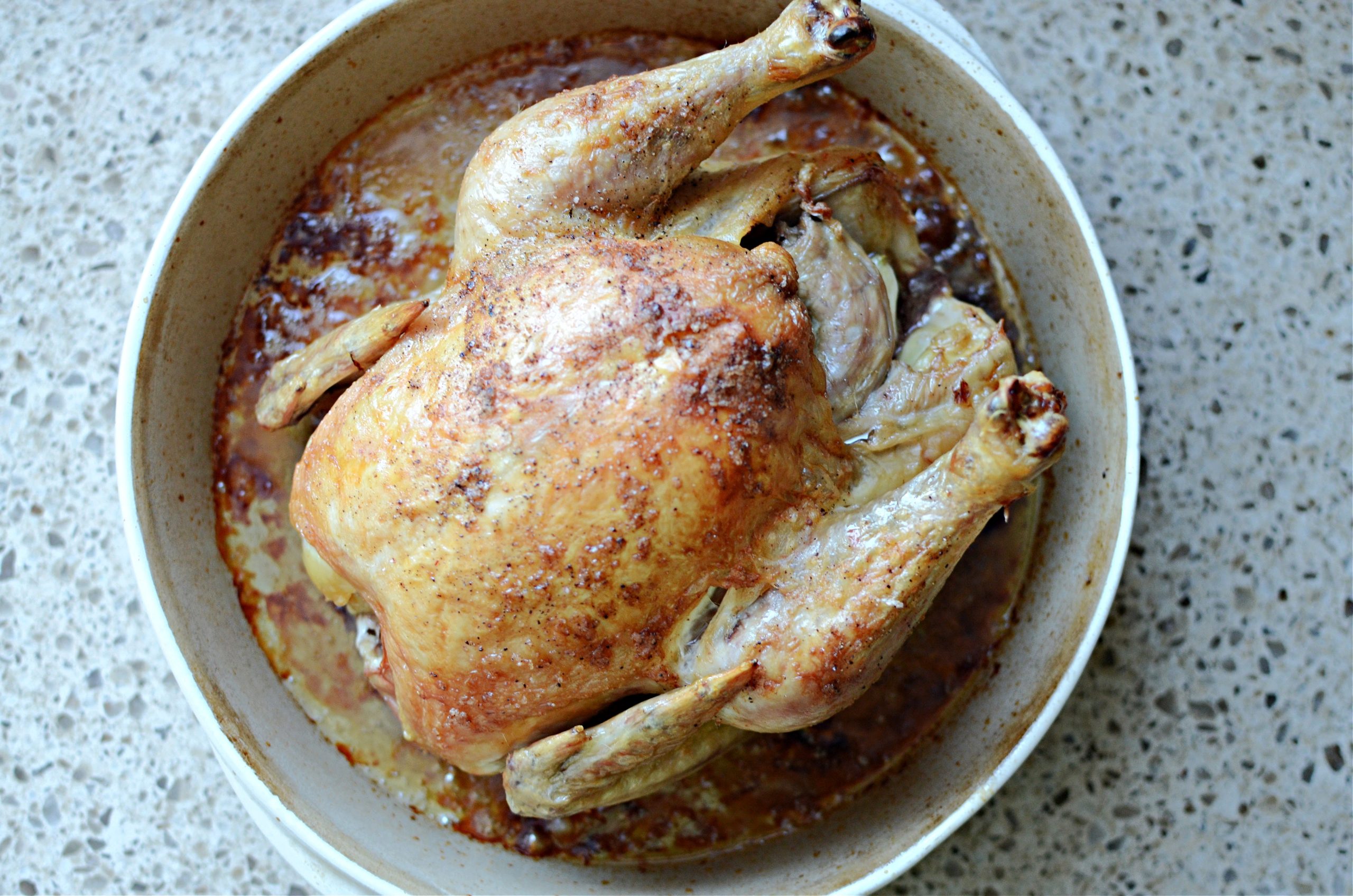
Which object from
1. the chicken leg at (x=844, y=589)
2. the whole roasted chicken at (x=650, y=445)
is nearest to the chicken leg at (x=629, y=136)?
the whole roasted chicken at (x=650, y=445)

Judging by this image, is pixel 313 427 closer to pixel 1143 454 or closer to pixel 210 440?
pixel 210 440

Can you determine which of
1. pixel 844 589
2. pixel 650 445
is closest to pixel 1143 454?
pixel 844 589

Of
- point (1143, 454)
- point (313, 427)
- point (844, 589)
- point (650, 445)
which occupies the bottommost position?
point (1143, 454)

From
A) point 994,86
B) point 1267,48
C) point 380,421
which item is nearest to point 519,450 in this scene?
point 380,421

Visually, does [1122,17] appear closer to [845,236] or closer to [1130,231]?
[1130,231]

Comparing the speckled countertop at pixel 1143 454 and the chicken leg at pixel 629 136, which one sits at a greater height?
the chicken leg at pixel 629 136

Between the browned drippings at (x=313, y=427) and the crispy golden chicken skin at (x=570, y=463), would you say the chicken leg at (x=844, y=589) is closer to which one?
the crispy golden chicken skin at (x=570, y=463)

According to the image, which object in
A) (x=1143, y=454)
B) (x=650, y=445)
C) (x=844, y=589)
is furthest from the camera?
(x=1143, y=454)

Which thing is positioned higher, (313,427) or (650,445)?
(650,445)
